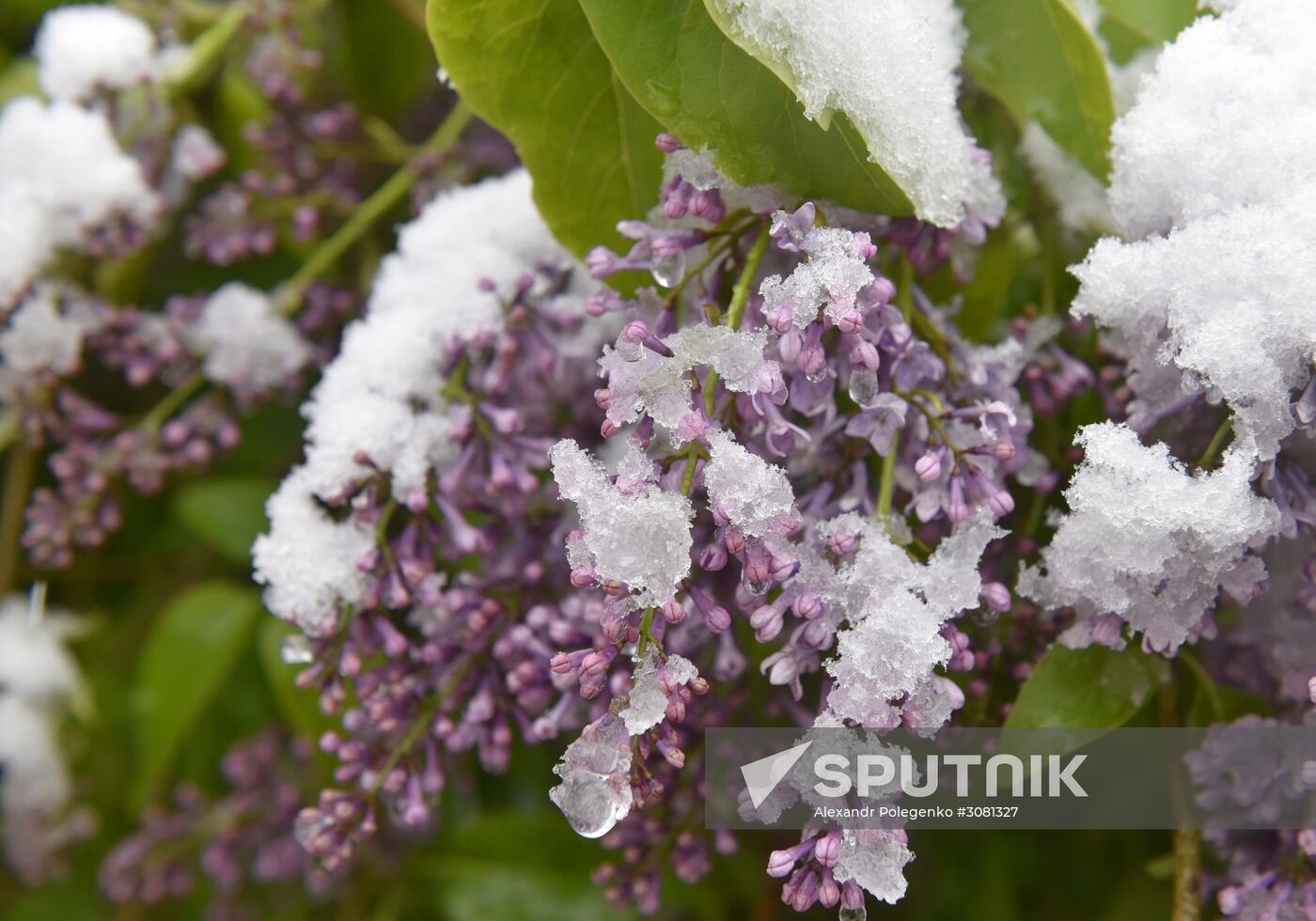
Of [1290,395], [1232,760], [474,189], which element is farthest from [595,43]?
[1232,760]

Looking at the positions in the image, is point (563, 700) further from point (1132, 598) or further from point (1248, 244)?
point (1248, 244)

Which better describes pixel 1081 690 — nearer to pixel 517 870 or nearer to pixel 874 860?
pixel 874 860

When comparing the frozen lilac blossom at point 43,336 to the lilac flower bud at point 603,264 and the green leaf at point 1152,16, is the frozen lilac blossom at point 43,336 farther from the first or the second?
the green leaf at point 1152,16

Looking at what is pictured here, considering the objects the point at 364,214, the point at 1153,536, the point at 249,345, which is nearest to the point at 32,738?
the point at 249,345

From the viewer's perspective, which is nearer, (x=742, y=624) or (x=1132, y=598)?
(x=1132, y=598)

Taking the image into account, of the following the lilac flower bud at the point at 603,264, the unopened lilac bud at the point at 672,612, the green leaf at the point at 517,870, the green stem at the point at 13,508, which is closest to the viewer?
the unopened lilac bud at the point at 672,612

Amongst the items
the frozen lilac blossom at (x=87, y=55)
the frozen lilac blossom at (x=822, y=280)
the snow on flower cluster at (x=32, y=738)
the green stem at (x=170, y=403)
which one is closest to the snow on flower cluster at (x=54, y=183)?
the frozen lilac blossom at (x=87, y=55)
